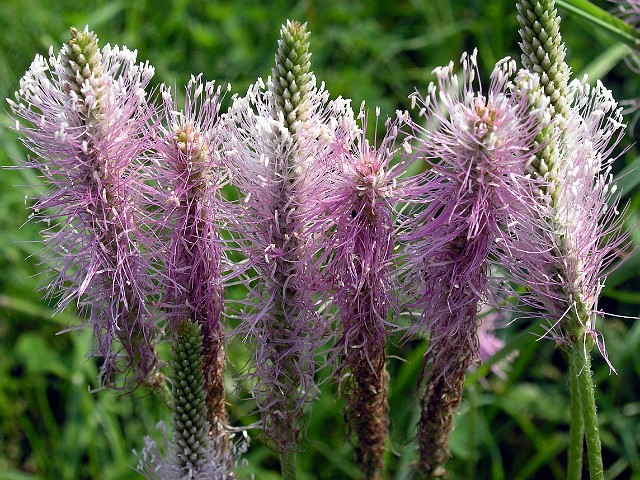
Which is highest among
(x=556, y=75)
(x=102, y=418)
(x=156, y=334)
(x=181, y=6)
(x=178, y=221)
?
(x=181, y=6)

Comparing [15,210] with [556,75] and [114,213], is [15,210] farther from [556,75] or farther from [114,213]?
[556,75]

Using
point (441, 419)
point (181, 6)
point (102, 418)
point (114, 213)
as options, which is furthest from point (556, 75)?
point (181, 6)

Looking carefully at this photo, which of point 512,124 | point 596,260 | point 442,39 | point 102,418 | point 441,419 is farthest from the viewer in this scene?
point 442,39

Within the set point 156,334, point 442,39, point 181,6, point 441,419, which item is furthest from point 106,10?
point 441,419

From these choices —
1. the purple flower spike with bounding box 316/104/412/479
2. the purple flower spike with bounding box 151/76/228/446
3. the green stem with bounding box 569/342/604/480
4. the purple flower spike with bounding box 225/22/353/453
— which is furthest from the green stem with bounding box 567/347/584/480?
the purple flower spike with bounding box 151/76/228/446

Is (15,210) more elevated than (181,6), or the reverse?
(181,6)

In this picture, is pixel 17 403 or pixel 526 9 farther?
pixel 17 403

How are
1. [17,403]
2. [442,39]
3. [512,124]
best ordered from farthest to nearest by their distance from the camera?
[442,39]
[17,403]
[512,124]

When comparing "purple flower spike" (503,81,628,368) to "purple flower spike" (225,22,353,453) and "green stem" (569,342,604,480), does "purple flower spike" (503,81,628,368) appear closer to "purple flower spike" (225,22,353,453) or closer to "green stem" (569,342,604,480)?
"green stem" (569,342,604,480)
